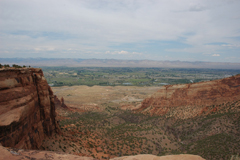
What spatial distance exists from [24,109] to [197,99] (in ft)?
132

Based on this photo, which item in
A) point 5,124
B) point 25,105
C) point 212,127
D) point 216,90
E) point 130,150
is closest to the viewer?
point 5,124

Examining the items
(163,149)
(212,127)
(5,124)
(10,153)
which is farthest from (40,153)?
(212,127)

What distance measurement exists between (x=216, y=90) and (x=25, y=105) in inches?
1682

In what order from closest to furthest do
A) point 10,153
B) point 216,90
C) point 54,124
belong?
1. point 10,153
2. point 54,124
3. point 216,90

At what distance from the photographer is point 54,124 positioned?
22375 millimetres

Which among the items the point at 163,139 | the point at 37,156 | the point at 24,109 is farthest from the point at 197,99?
the point at 37,156

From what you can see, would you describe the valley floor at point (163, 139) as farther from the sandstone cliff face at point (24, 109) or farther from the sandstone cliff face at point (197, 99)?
the sandstone cliff face at point (24, 109)

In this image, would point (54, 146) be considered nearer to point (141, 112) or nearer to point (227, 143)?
point (227, 143)

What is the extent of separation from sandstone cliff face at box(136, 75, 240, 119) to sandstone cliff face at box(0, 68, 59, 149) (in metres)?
32.5

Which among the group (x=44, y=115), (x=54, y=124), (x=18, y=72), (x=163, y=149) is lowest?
(x=163, y=149)

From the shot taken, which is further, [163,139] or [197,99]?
[197,99]

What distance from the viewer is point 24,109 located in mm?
14703

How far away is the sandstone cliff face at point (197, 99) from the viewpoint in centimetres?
3627

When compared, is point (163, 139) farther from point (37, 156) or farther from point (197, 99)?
point (37, 156)
